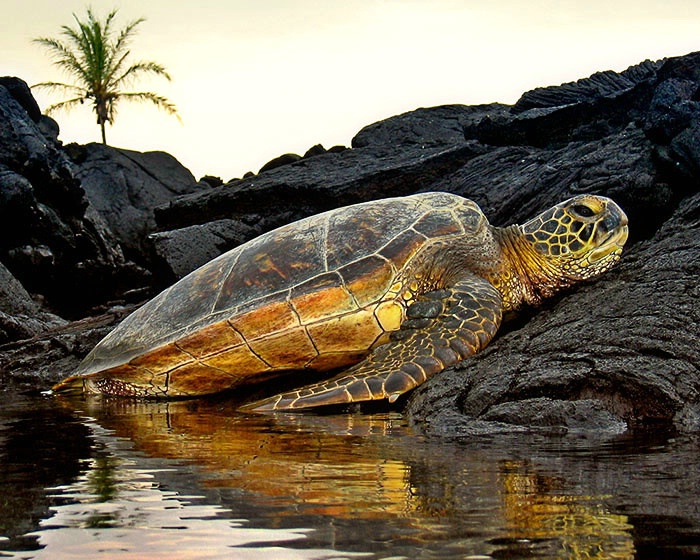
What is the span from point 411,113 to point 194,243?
787 cm

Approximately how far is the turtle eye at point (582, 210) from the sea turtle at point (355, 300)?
1 cm

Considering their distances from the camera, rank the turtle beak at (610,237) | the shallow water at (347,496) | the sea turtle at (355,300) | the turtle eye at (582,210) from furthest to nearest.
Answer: the turtle eye at (582,210) → the turtle beak at (610,237) → the sea turtle at (355,300) → the shallow water at (347,496)

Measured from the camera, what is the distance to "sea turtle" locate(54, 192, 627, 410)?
21.2 ft

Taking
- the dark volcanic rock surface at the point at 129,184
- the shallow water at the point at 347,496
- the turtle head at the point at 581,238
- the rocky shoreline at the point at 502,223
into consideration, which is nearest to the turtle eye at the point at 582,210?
the turtle head at the point at 581,238

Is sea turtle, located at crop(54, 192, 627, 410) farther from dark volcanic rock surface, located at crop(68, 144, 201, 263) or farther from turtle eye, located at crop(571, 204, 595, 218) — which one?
dark volcanic rock surface, located at crop(68, 144, 201, 263)

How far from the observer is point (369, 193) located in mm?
Result: 15797

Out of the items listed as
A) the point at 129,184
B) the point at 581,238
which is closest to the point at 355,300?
the point at 581,238

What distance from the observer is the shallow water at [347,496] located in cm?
203

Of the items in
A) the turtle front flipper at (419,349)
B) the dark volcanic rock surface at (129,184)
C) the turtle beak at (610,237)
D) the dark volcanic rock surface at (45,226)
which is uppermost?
the dark volcanic rock surface at (129,184)

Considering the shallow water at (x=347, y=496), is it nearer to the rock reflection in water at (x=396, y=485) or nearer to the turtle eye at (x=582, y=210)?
the rock reflection in water at (x=396, y=485)

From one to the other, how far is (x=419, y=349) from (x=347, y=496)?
3669 mm

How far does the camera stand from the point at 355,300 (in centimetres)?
674

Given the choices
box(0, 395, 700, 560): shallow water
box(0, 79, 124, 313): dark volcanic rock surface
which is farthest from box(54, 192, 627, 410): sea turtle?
box(0, 79, 124, 313): dark volcanic rock surface

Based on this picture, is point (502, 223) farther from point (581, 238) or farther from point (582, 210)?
point (581, 238)
